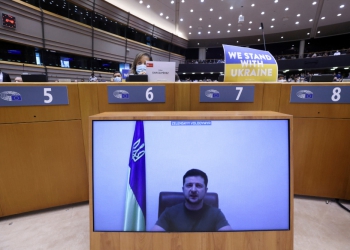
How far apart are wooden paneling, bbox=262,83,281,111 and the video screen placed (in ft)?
2.17

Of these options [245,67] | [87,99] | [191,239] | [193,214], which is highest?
[245,67]

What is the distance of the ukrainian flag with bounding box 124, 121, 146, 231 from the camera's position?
1.02 metres

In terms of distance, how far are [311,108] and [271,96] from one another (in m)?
0.38

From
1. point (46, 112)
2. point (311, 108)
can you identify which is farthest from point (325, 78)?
point (46, 112)

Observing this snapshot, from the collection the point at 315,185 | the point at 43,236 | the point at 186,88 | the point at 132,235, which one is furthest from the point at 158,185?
the point at 315,185

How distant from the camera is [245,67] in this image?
1.77 metres

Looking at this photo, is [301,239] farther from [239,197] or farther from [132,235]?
[132,235]

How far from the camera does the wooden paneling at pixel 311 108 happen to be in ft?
5.24

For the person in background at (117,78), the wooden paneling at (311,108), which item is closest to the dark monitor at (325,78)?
the wooden paneling at (311,108)

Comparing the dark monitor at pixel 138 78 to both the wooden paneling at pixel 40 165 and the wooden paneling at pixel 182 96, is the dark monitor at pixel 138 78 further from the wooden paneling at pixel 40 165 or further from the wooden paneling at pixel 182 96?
the wooden paneling at pixel 40 165

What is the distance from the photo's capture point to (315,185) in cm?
177

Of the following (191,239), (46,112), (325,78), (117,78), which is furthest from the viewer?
(117,78)

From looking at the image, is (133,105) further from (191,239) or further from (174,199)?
(191,239)

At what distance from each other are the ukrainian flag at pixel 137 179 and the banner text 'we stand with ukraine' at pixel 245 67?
3.80 feet
